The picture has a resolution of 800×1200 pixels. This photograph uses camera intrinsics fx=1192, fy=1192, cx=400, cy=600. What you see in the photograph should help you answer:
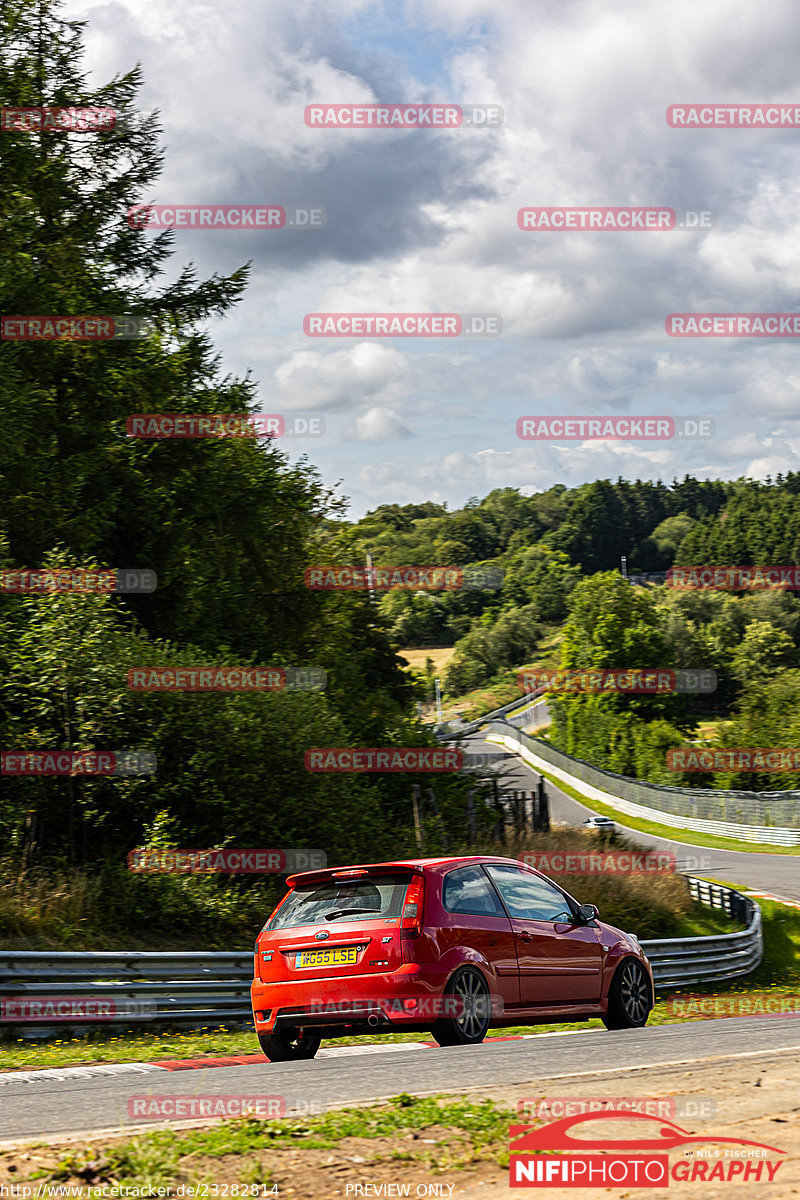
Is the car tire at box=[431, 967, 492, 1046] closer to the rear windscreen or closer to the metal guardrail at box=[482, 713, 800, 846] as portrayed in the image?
the rear windscreen

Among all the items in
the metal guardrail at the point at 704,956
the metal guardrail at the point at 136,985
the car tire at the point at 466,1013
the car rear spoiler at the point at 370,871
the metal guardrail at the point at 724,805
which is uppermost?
the car rear spoiler at the point at 370,871

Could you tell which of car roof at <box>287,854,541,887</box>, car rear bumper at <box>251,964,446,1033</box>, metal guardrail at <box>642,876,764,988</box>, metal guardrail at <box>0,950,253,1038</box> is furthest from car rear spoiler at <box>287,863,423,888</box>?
metal guardrail at <box>642,876,764,988</box>

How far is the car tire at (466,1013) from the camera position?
336 inches

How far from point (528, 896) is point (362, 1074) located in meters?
2.80

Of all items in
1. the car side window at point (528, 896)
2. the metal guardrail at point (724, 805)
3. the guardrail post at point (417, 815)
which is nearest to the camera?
the car side window at point (528, 896)

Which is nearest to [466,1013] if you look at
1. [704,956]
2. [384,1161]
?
[384,1161]

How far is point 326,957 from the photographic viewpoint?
28.3 ft

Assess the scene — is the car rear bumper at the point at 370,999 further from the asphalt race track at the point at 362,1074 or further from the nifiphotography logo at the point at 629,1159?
the nifiphotography logo at the point at 629,1159

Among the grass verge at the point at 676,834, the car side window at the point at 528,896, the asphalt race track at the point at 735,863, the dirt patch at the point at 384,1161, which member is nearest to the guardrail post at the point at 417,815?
the asphalt race track at the point at 735,863

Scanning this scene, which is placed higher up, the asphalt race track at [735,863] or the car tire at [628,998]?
the car tire at [628,998]

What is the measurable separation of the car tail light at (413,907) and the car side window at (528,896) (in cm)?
103

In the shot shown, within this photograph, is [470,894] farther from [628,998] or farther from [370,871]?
[628,998]

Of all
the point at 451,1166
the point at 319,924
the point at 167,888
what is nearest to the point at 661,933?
the point at 167,888

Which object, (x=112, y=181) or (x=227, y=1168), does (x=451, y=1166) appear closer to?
(x=227, y=1168)
